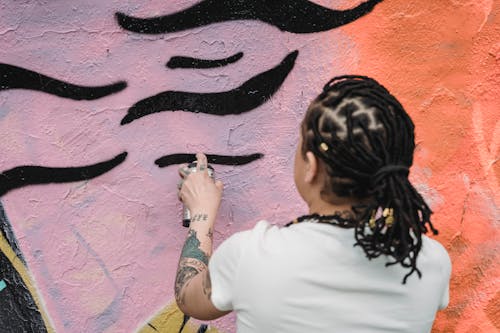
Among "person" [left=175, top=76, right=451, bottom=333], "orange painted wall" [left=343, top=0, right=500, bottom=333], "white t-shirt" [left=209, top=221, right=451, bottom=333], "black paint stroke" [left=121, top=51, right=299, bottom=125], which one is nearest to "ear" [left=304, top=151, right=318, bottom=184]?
"person" [left=175, top=76, right=451, bottom=333]

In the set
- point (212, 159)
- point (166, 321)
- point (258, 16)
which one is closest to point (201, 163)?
point (212, 159)

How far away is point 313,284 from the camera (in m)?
1.29

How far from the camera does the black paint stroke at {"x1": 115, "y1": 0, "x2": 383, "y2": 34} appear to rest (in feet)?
6.32

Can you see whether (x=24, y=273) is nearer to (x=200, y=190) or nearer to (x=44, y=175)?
(x=44, y=175)

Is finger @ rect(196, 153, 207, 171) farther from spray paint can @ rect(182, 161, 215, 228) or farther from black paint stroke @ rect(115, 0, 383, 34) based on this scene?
black paint stroke @ rect(115, 0, 383, 34)

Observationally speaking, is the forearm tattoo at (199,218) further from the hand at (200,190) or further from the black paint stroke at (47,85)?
the black paint stroke at (47,85)

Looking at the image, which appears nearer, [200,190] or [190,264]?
[190,264]

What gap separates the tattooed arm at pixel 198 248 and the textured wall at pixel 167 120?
0.24 m

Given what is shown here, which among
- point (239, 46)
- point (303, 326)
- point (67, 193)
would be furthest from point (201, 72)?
point (303, 326)

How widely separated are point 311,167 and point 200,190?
20.4 inches

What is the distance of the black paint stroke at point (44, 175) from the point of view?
1.96 meters

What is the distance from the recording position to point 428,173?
2182 millimetres

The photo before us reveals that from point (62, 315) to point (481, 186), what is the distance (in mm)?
1536

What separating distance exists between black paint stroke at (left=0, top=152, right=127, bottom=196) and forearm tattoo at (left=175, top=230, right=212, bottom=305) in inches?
19.2
